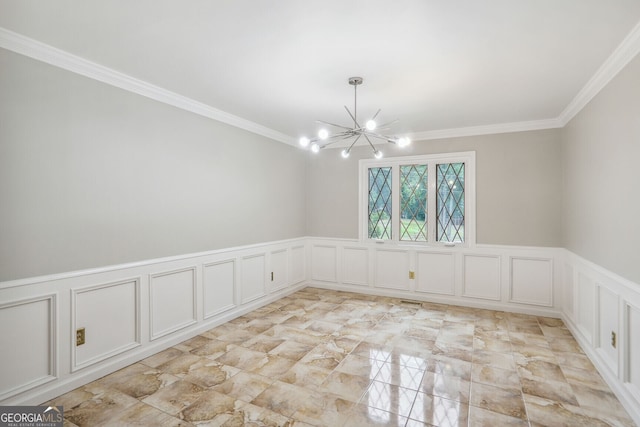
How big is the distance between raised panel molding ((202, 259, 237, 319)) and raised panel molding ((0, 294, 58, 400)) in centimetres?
152

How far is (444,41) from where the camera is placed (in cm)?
236

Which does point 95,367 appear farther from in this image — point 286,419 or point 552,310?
point 552,310

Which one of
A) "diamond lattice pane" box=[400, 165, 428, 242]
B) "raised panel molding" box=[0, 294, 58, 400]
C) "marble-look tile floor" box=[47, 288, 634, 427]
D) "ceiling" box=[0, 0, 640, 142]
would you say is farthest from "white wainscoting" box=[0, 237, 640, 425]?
"ceiling" box=[0, 0, 640, 142]

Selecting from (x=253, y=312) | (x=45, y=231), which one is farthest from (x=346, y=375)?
(x=45, y=231)

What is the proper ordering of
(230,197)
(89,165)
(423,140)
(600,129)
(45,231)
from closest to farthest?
(45,231) → (89,165) → (600,129) → (230,197) → (423,140)

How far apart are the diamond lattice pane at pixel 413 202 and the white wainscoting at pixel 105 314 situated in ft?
8.51

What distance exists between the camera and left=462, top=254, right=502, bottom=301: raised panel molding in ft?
15.4

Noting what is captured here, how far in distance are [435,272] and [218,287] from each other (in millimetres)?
3201

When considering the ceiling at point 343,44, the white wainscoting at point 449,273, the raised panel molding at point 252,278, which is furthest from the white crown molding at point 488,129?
the raised panel molding at point 252,278

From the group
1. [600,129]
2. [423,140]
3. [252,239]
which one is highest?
[423,140]

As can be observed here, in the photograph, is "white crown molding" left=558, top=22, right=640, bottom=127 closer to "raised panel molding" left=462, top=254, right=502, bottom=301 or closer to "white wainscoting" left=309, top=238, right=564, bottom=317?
"white wainscoting" left=309, top=238, right=564, bottom=317

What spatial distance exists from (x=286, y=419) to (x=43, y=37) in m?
3.20

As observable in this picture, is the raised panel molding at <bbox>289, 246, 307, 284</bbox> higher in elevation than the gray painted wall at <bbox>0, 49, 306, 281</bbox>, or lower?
lower

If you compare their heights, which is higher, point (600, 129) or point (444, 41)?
point (444, 41)
